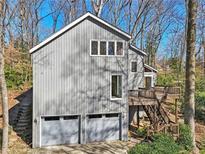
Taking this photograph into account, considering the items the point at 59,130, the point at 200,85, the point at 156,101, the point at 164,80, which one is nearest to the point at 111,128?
the point at 59,130

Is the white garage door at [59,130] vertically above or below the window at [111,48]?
below

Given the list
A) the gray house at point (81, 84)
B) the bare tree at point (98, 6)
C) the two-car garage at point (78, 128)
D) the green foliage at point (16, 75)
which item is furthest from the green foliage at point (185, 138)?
the green foliage at point (16, 75)

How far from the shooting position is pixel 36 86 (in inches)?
722

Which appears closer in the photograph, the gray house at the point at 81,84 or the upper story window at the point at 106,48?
the gray house at the point at 81,84

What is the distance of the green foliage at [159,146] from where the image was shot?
15406 millimetres

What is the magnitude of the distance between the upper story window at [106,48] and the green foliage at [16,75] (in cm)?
1513

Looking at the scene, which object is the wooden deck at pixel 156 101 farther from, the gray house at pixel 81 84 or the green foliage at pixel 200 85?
the green foliage at pixel 200 85

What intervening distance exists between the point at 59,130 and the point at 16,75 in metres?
15.1

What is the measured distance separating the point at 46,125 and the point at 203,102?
1830 centimetres

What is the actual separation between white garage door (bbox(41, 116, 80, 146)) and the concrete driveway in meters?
0.57

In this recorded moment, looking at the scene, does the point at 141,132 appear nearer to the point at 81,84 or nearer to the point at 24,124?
the point at 81,84

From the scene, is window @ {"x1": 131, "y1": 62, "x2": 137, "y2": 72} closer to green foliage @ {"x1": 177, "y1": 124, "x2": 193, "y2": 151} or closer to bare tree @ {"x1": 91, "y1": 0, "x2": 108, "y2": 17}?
bare tree @ {"x1": 91, "y1": 0, "x2": 108, "y2": 17}

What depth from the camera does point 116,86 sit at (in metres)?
20.6

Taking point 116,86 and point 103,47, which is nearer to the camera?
point 103,47
